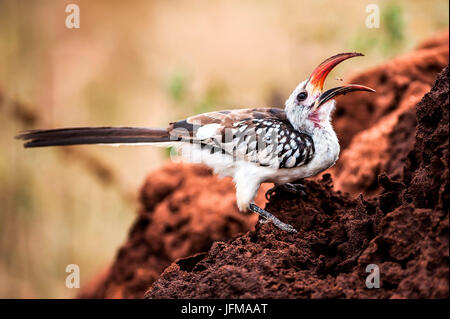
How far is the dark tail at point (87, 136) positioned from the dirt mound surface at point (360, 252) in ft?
3.49

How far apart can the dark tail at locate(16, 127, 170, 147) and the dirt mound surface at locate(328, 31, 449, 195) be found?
186cm

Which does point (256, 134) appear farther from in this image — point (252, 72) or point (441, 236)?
point (252, 72)

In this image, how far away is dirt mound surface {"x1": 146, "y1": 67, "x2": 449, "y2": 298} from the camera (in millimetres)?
1925

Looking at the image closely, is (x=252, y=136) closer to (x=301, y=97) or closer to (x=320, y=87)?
(x=301, y=97)

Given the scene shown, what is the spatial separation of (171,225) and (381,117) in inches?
90.6

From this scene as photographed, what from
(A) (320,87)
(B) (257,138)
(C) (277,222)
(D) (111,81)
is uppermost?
(D) (111,81)

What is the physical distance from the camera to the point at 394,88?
493 cm

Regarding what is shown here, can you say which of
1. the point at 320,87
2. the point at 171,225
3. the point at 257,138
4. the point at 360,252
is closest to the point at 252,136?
the point at 257,138

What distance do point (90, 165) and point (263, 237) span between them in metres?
6.07

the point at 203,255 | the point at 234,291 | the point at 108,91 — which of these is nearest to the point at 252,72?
the point at 108,91

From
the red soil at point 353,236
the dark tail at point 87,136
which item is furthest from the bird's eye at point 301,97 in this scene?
the dark tail at point 87,136

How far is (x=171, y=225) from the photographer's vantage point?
15.7ft

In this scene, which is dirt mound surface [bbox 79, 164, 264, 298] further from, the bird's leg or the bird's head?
the bird's leg

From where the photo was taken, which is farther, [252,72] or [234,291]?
[252,72]
